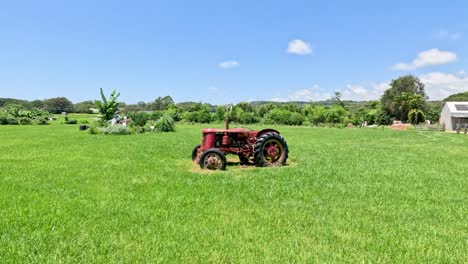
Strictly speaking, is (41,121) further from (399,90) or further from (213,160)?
(399,90)

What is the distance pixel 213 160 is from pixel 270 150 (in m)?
1.89

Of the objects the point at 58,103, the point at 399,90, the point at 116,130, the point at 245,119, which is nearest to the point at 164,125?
the point at 116,130

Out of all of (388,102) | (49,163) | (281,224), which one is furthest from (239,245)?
(388,102)

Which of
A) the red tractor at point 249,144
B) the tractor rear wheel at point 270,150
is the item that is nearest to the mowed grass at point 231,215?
the tractor rear wheel at point 270,150

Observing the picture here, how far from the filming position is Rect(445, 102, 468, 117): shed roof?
42500 mm

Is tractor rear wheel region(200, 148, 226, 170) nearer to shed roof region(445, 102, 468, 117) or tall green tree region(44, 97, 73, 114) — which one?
shed roof region(445, 102, 468, 117)

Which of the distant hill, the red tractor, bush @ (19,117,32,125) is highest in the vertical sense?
the distant hill

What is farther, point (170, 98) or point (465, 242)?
Result: point (170, 98)

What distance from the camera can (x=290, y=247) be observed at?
4.11 m

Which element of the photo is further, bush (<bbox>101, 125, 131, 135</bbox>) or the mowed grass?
bush (<bbox>101, 125, 131, 135</bbox>)

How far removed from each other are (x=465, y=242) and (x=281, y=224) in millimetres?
2356

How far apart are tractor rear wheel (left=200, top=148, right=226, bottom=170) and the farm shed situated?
43419 millimetres

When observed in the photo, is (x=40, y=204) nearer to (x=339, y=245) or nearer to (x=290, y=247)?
(x=290, y=247)

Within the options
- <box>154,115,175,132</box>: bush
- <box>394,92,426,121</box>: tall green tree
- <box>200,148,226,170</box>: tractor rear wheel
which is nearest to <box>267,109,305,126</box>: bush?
<box>394,92,426,121</box>: tall green tree
